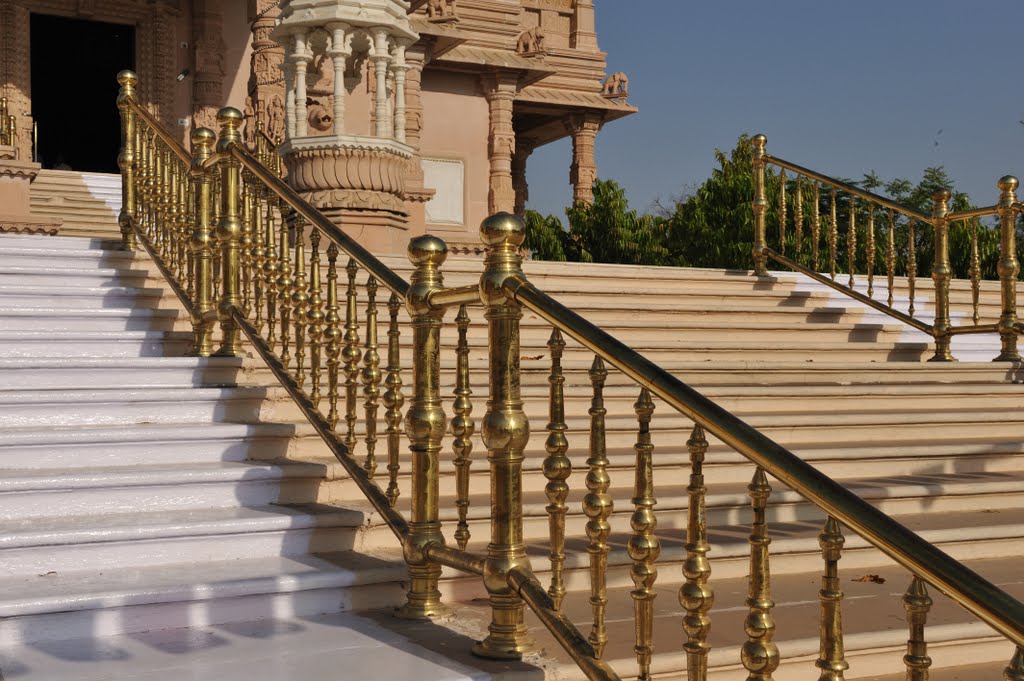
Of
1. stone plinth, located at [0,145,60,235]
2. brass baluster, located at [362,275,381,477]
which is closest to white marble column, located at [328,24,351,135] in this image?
stone plinth, located at [0,145,60,235]

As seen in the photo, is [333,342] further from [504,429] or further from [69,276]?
[69,276]

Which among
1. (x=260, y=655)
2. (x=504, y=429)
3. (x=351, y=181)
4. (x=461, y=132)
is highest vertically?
(x=461, y=132)

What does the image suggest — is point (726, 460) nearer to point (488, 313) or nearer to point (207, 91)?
point (488, 313)

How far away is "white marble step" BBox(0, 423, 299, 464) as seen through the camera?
4.70 metres

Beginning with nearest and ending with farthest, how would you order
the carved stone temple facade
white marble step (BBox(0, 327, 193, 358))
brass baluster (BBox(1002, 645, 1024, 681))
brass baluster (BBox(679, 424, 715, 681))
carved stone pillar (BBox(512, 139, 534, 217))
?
brass baluster (BBox(1002, 645, 1024, 681))
brass baluster (BBox(679, 424, 715, 681))
white marble step (BBox(0, 327, 193, 358))
the carved stone temple facade
carved stone pillar (BBox(512, 139, 534, 217))

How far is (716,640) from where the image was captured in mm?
3689

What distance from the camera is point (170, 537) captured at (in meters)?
4.26

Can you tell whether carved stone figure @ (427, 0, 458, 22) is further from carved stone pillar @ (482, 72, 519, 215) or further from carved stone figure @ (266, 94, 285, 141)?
carved stone figure @ (266, 94, 285, 141)

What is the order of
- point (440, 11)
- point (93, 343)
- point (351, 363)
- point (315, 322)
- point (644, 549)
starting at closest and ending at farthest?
point (644, 549), point (351, 363), point (315, 322), point (93, 343), point (440, 11)

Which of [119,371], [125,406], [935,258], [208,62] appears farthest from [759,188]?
[208,62]

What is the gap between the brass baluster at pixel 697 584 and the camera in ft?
9.26

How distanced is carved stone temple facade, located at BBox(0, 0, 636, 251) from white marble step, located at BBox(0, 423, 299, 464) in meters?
6.00

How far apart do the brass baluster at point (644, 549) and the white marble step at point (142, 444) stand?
2428 mm

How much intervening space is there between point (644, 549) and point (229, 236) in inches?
151
